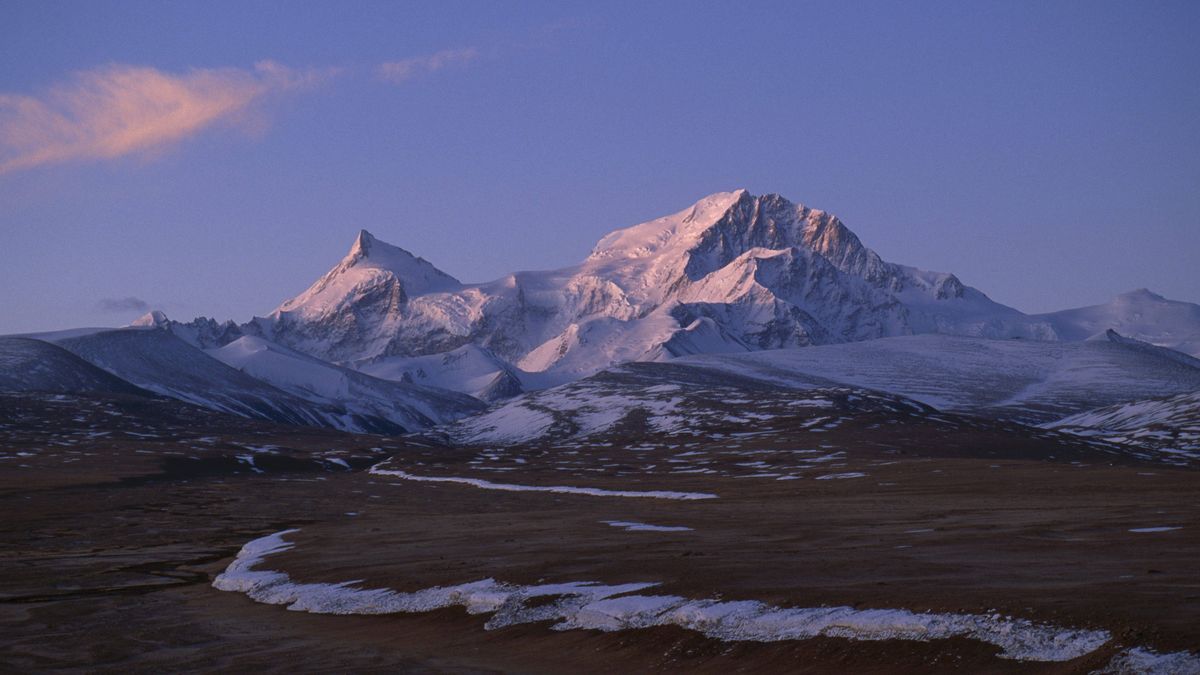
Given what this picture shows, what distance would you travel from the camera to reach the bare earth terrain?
22.7 meters

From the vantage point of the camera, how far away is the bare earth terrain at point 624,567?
894 inches

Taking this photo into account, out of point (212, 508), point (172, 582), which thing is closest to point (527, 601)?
point (172, 582)

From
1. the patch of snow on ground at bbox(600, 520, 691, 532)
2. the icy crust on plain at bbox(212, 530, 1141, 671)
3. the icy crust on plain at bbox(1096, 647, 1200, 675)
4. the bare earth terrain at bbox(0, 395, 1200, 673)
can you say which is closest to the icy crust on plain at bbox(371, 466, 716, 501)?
the bare earth terrain at bbox(0, 395, 1200, 673)

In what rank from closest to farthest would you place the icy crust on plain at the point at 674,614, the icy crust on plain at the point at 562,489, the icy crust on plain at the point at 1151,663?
the icy crust on plain at the point at 1151,663
the icy crust on plain at the point at 674,614
the icy crust on plain at the point at 562,489

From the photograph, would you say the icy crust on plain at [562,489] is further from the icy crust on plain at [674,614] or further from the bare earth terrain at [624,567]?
the icy crust on plain at [674,614]

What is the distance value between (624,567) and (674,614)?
830 centimetres

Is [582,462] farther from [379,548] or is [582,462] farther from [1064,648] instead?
[1064,648]

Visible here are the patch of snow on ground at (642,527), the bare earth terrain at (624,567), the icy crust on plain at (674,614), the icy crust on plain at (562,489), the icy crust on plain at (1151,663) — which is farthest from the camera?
the icy crust on plain at (562,489)

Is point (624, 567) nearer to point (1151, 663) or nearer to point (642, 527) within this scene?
point (1151, 663)

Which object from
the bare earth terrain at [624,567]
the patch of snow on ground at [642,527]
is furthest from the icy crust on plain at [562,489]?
the patch of snow on ground at [642,527]

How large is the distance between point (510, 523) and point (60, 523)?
99.8 ft

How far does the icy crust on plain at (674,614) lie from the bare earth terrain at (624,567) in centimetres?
21

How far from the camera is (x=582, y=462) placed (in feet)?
527

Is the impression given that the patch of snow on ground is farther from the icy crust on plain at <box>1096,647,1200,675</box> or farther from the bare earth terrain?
the icy crust on plain at <box>1096,647,1200,675</box>
